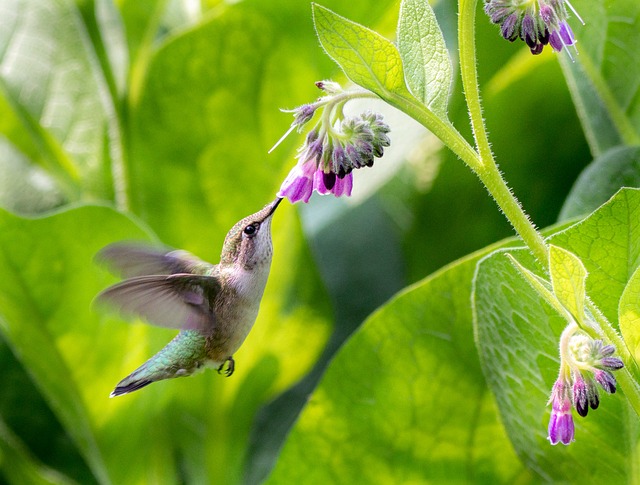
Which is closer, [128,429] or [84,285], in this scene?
[84,285]

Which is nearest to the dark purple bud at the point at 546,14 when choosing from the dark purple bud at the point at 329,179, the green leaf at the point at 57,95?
the dark purple bud at the point at 329,179

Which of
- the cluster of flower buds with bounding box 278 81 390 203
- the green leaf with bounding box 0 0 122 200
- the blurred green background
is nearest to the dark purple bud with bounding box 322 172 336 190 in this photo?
the cluster of flower buds with bounding box 278 81 390 203

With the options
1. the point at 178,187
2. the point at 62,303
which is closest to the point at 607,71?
the point at 178,187

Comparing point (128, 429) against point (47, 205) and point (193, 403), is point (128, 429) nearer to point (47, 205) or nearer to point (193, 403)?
point (193, 403)

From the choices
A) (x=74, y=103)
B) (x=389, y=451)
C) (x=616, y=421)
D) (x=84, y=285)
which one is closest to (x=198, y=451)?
(x=84, y=285)

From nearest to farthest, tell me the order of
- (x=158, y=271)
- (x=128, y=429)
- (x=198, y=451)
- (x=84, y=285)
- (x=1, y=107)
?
(x=158, y=271), (x=84, y=285), (x=128, y=429), (x=198, y=451), (x=1, y=107)

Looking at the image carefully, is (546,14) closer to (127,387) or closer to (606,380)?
(606,380)

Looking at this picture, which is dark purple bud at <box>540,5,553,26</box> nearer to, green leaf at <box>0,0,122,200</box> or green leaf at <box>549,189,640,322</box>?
green leaf at <box>549,189,640,322</box>
